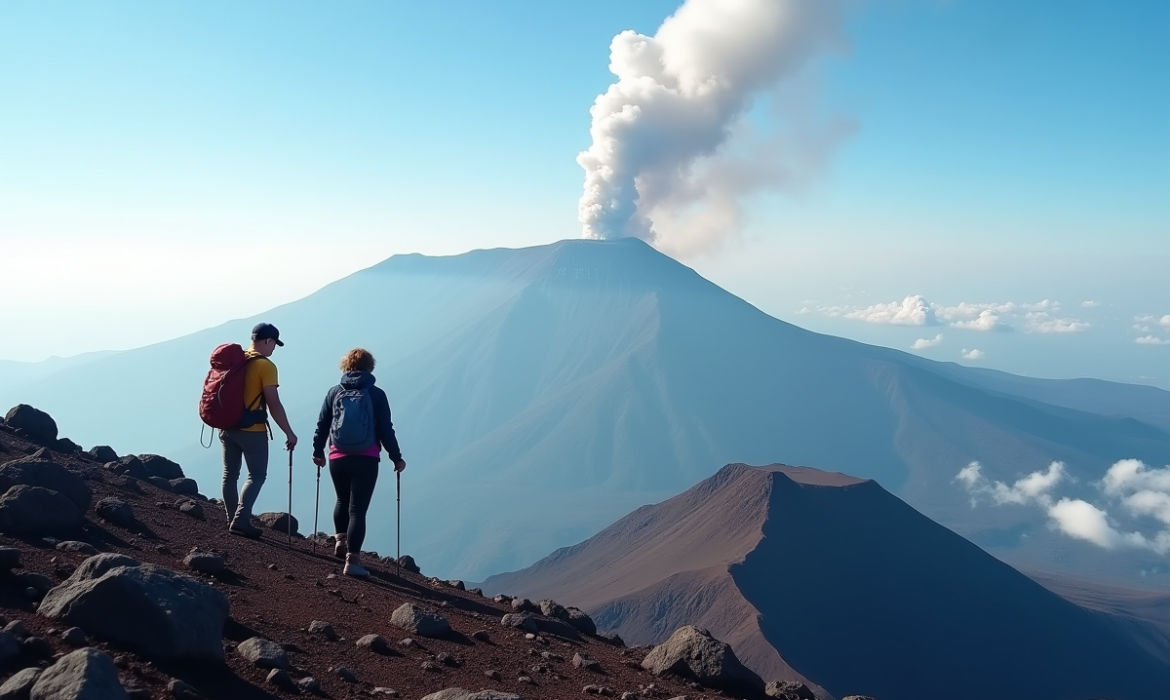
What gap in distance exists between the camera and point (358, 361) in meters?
7.06

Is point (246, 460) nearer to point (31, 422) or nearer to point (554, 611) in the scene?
point (554, 611)

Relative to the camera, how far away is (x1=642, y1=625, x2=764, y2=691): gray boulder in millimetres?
6305

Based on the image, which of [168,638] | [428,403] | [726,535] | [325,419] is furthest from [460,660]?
[428,403]

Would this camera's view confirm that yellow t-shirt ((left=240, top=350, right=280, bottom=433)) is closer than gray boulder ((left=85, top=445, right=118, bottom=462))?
Yes

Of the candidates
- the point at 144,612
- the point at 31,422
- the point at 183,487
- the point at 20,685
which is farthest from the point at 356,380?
the point at 31,422

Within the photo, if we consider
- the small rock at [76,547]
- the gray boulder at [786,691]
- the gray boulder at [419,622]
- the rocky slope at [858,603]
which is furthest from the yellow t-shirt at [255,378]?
the rocky slope at [858,603]

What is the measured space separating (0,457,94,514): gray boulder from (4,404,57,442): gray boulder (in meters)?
3.30

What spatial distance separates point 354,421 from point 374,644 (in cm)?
221

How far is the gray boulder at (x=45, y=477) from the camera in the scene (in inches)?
250

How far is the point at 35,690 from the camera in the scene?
3.28m

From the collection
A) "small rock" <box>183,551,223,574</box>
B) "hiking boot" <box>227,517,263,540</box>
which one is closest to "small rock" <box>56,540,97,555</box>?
"small rock" <box>183,551,223,574</box>

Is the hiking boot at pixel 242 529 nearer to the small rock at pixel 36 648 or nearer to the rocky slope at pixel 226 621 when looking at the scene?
the rocky slope at pixel 226 621

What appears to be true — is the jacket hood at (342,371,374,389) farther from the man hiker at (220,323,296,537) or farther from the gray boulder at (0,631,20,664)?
the gray boulder at (0,631,20,664)

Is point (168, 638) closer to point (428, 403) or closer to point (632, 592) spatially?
point (632, 592)
